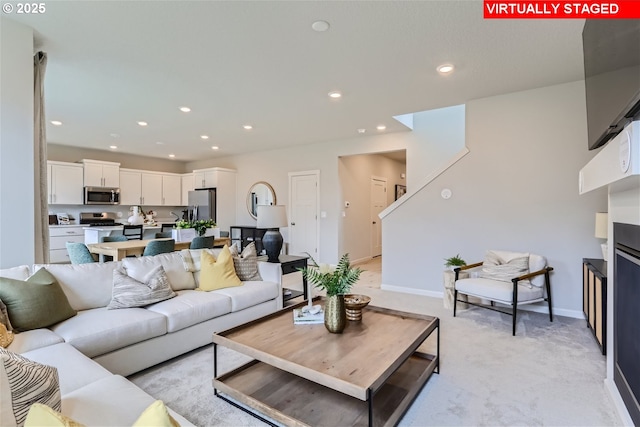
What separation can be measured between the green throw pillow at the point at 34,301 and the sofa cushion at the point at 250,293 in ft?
3.84

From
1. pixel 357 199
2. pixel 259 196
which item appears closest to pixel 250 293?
pixel 357 199

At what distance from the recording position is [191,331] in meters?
2.59

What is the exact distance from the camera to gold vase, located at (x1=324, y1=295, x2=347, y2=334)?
2.12m

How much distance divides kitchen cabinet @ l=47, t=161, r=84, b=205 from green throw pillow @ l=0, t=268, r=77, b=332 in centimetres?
575

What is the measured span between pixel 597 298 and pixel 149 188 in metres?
8.73

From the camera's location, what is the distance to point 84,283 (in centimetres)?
246

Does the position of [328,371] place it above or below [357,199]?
below

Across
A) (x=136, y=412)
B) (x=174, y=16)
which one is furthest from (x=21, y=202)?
(x=136, y=412)

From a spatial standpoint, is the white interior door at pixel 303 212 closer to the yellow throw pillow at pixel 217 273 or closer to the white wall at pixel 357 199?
the white wall at pixel 357 199

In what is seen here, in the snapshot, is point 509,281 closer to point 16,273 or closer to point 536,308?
point 536,308

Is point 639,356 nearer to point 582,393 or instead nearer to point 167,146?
point 582,393

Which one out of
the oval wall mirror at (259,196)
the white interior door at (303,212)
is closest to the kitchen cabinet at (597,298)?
the white interior door at (303,212)

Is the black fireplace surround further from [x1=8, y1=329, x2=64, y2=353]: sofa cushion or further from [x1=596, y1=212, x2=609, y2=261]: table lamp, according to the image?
[x1=8, y1=329, x2=64, y2=353]: sofa cushion

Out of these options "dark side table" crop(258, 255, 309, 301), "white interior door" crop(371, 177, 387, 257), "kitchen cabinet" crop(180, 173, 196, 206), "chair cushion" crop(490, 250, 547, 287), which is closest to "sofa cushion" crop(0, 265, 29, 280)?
"dark side table" crop(258, 255, 309, 301)
